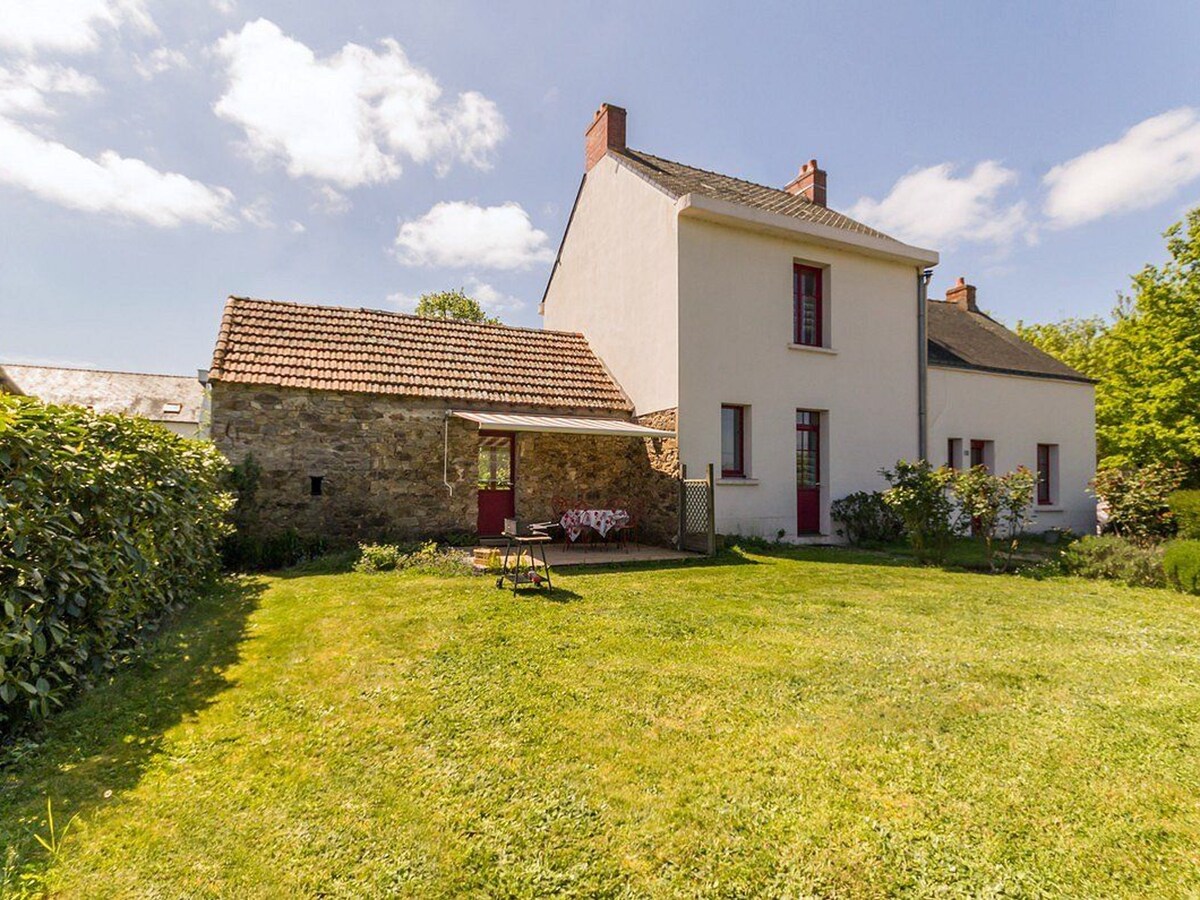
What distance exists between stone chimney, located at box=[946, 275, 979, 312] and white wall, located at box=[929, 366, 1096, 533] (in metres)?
5.65

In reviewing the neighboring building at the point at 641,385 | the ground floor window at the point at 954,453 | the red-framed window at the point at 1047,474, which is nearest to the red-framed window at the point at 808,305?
the neighboring building at the point at 641,385

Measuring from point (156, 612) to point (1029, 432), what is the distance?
881 inches

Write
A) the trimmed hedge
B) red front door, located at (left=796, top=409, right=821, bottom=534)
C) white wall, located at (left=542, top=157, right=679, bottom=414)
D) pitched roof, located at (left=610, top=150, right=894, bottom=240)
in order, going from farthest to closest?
red front door, located at (left=796, top=409, right=821, bottom=534)
pitched roof, located at (left=610, top=150, right=894, bottom=240)
white wall, located at (left=542, top=157, right=679, bottom=414)
the trimmed hedge

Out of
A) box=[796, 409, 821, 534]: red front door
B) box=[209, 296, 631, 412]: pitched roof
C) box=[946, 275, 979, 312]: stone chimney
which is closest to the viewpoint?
box=[209, 296, 631, 412]: pitched roof

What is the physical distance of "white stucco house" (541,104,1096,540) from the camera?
42.9ft

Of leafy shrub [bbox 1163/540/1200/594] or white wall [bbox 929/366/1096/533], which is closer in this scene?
leafy shrub [bbox 1163/540/1200/594]

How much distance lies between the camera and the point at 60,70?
748cm

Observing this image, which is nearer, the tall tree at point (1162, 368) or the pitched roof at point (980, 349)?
the pitched roof at point (980, 349)

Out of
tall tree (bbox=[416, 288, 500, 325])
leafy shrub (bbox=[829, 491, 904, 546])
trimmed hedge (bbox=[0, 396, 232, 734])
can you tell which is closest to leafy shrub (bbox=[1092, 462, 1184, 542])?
leafy shrub (bbox=[829, 491, 904, 546])

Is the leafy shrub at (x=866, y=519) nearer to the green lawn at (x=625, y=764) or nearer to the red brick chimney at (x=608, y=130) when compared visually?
the green lawn at (x=625, y=764)

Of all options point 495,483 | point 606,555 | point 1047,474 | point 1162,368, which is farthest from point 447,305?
point 1162,368

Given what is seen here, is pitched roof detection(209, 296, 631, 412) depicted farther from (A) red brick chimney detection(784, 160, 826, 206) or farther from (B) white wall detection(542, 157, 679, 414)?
(A) red brick chimney detection(784, 160, 826, 206)

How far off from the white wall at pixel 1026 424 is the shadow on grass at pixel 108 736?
17432 millimetres

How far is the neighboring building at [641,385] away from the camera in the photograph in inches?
466
